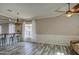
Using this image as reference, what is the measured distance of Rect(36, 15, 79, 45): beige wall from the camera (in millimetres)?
2545

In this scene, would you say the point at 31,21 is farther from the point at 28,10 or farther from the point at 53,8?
Result: the point at 53,8

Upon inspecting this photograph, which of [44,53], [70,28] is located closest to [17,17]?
[44,53]

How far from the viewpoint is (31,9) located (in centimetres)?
258

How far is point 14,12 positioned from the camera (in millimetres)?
2564

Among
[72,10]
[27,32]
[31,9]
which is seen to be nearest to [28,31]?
[27,32]

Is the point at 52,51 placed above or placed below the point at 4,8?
below

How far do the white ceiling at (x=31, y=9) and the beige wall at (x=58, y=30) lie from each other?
13 centimetres

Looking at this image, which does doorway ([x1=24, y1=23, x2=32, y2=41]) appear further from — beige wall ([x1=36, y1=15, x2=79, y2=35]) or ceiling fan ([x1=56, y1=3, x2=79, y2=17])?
ceiling fan ([x1=56, y1=3, x2=79, y2=17])

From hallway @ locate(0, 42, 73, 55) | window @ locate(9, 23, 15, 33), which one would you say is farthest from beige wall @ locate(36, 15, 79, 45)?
window @ locate(9, 23, 15, 33)

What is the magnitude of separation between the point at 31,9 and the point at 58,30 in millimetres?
718

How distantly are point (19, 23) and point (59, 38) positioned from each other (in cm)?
91

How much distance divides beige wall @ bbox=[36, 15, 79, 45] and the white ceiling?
13cm

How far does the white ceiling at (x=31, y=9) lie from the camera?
2.51m

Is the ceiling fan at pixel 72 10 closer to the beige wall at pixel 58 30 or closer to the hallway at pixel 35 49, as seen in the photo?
the beige wall at pixel 58 30
